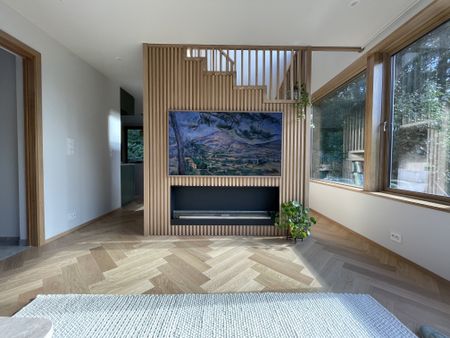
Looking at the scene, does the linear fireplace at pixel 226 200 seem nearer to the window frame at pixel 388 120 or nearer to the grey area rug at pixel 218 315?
the window frame at pixel 388 120

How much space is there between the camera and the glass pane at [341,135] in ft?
11.3

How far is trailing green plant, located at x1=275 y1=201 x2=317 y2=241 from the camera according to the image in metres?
2.84

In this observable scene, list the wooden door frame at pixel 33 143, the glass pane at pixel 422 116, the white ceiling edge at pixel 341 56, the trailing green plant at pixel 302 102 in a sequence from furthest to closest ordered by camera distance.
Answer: the trailing green plant at pixel 302 102 < the wooden door frame at pixel 33 143 < the white ceiling edge at pixel 341 56 < the glass pane at pixel 422 116

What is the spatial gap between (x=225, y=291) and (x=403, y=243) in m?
2.09

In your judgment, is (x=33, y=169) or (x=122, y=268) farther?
(x=33, y=169)

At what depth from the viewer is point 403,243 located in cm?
238

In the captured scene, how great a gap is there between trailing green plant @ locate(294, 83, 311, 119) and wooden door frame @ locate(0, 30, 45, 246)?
344cm

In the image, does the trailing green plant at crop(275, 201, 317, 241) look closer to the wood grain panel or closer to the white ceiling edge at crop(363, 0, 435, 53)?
the wood grain panel

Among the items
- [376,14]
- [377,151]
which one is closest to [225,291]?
[377,151]

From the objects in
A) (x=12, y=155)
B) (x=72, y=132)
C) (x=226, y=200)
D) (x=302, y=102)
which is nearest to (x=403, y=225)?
(x=302, y=102)

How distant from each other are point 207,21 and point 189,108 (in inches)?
42.5

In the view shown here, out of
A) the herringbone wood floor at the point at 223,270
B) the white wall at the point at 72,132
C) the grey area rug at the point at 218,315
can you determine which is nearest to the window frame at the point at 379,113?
the herringbone wood floor at the point at 223,270

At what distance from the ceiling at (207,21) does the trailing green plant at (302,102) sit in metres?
0.65

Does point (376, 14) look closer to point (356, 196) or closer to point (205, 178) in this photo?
point (356, 196)
